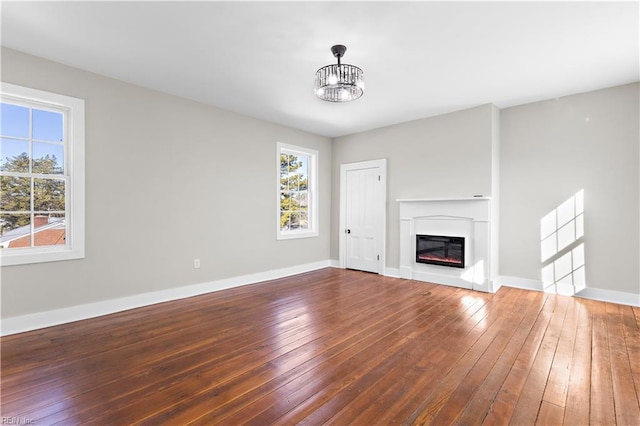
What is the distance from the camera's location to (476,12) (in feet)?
7.87

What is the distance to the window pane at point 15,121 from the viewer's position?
2.96 metres

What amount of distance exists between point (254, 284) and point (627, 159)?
543cm

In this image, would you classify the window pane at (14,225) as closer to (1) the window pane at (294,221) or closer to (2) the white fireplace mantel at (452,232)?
(1) the window pane at (294,221)

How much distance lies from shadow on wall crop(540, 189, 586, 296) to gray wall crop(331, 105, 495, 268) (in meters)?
0.99

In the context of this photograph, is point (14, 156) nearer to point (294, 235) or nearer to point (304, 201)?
point (294, 235)

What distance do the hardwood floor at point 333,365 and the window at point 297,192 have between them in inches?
86.5

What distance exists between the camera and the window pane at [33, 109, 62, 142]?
3.14 meters

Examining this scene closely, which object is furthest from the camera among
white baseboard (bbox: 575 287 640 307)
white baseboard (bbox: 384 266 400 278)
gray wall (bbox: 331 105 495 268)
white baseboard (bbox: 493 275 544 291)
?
white baseboard (bbox: 384 266 400 278)

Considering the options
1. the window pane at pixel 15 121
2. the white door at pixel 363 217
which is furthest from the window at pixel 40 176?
the white door at pixel 363 217

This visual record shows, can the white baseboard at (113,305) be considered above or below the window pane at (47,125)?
below

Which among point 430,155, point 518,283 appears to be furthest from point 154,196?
point 518,283

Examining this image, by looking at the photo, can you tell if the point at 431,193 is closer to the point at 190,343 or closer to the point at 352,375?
the point at 352,375

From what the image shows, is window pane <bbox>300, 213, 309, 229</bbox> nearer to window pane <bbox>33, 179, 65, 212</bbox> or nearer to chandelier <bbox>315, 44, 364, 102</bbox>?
chandelier <bbox>315, 44, 364, 102</bbox>

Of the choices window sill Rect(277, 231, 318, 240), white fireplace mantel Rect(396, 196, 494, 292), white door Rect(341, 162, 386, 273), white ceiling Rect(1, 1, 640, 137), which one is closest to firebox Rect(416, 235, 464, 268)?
white fireplace mantel Rect(396, 196, 494, 292)
